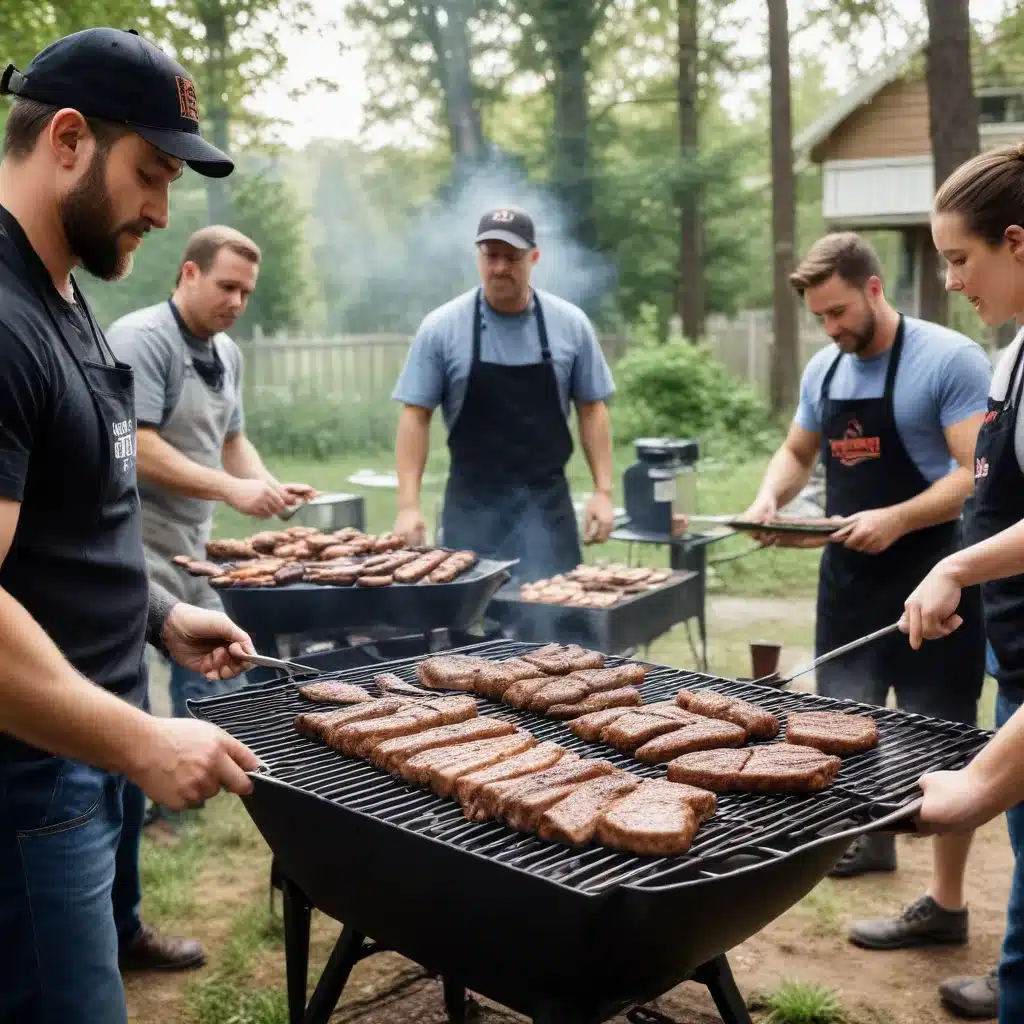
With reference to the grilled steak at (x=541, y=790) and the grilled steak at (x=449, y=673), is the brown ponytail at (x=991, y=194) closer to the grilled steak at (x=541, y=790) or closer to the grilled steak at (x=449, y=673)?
the grilled steak at (x=541, y=790)

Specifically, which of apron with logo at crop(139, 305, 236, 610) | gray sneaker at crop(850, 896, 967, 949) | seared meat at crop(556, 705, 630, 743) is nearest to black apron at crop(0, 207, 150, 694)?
seared meat at crop(556, 705, 630, 743)

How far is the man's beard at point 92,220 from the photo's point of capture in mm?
2211

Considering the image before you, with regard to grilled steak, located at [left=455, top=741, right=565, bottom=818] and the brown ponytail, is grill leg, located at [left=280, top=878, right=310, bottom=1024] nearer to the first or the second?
grilled steak, located at [left=455, top=741, right=565, bottom=818]

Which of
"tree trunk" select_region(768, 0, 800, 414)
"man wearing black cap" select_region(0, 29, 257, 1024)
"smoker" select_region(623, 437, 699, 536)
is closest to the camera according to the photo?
"man wearing black cap" select_region(0, 29, 257, 1024)

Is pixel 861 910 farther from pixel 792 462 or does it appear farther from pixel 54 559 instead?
pixel 54 559

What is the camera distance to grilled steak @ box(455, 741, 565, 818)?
2471 mm

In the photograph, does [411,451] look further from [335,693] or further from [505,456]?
[335,693]

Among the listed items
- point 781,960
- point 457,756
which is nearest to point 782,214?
point 781,960

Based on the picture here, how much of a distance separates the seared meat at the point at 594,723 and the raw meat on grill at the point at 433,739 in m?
0.18

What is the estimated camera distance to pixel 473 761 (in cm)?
262

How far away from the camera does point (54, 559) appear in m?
2.25

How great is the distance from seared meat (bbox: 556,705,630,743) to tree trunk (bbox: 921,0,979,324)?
28.2 feet

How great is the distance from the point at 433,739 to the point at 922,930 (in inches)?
99.1

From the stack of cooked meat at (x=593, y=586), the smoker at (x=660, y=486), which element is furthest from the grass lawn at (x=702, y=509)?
the stack of cooked meat at (x=593, y=586)
